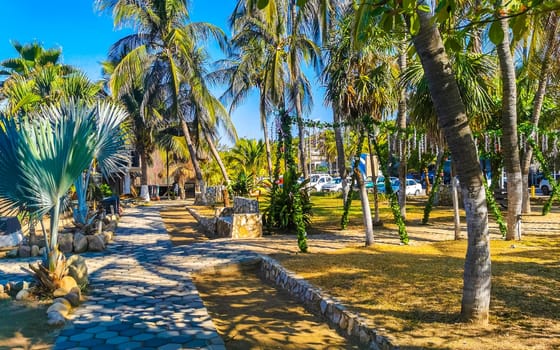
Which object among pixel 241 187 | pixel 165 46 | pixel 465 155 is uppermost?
pixel 165 46

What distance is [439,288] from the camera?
19.3ft

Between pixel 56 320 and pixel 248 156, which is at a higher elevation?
pixel 248 156

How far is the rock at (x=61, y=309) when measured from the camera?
5355 mm

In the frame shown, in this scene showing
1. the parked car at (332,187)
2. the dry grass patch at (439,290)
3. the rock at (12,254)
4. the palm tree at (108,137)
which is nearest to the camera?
the dry grass patch at (439,290)

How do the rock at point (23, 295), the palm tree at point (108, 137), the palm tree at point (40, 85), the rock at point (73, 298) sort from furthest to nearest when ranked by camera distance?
the palm tree at point (40, 85) < the palm tree at point (108, 137) < the rock at point (23, 295) < the rock at point (73, 298)

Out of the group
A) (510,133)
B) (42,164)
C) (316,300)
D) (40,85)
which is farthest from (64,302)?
(40,85)

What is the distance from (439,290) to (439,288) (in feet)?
0.34

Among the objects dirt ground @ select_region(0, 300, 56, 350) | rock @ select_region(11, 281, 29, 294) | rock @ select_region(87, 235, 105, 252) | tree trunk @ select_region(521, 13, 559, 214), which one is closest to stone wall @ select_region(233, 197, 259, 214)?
rock @ select_region(87, 235, 105, 252)

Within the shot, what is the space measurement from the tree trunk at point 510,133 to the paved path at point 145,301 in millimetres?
5696

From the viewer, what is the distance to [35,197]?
6.13 metres

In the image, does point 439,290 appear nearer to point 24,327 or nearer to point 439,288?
point 439,288

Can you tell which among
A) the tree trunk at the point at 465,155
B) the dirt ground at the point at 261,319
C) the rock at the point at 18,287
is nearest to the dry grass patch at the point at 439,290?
the tree trunk at the point at 465,155

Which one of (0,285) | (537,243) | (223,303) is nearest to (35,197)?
(0,285)

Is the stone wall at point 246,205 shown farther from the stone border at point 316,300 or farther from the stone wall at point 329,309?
the stone wall at point 329,309
